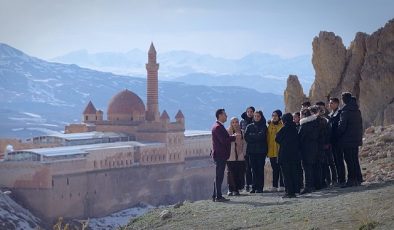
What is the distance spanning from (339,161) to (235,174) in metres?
1.58

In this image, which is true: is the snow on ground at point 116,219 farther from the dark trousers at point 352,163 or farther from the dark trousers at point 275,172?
the dark trousers at point 352,163

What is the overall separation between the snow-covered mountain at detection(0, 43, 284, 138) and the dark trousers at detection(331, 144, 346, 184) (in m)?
103

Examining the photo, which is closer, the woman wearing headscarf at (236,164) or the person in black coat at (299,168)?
the person in black coat at (299,168)

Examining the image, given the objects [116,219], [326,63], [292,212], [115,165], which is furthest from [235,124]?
[115,165]

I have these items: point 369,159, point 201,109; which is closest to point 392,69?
point 369,159

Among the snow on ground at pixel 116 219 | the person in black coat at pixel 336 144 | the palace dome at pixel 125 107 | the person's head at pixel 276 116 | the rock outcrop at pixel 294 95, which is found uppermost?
the palace dome at pixel 125 107

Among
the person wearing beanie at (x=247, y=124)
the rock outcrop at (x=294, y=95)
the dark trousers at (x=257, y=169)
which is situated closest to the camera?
the dark trousers at (x=257, y=169)

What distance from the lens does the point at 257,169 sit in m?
12.4

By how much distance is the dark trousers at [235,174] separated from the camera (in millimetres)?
12516

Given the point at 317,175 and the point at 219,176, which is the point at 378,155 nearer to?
the point at 317,175

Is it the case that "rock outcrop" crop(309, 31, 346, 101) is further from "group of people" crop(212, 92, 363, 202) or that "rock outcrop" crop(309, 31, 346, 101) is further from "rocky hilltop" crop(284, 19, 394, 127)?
"group of people" crop(212, 92, 363, 202)

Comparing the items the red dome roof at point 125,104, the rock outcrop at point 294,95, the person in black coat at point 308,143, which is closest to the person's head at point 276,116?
the person in black coat at point 308,143

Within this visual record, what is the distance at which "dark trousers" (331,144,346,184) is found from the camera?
12000 millimetres

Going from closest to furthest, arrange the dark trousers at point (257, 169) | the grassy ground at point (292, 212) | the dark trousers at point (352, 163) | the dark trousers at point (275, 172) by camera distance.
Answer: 1. the grassy ground at point (292, 212)
2. the dark trousers at point (352, 163)
3. the dark trousers at point (257, 169)
4. the dark trousers at point (275, 172)
